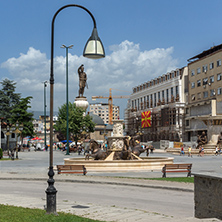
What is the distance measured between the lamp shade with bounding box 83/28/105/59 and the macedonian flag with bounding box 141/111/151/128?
93735 mm

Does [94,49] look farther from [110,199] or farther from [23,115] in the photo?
[23,115]

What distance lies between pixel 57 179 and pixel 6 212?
10.5 metres

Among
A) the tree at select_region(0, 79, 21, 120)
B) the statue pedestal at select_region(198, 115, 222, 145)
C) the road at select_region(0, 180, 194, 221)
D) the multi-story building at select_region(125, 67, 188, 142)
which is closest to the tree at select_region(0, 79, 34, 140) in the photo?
the tree at select_region(0, 79, 21, 120)

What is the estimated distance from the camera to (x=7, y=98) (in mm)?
83500

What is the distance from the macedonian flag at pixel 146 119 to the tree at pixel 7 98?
35.1 meters

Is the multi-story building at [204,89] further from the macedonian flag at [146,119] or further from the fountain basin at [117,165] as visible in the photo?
the fountain basin at [117,165]

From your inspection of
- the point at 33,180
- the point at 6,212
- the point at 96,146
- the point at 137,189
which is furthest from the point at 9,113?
the point at 6,212

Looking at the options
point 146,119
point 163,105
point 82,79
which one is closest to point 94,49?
point 82,79

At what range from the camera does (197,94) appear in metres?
84.9

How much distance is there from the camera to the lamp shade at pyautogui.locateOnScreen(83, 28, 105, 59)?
10.9m

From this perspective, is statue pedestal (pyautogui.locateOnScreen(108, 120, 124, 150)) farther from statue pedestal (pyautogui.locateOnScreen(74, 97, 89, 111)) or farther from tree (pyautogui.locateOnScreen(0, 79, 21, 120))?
tree (pyautogui.locateOnScreen(0, 79, 21, 120))

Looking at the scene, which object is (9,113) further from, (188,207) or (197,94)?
(188,207)

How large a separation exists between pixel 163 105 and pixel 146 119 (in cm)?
969

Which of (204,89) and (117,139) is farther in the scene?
(204,89)
